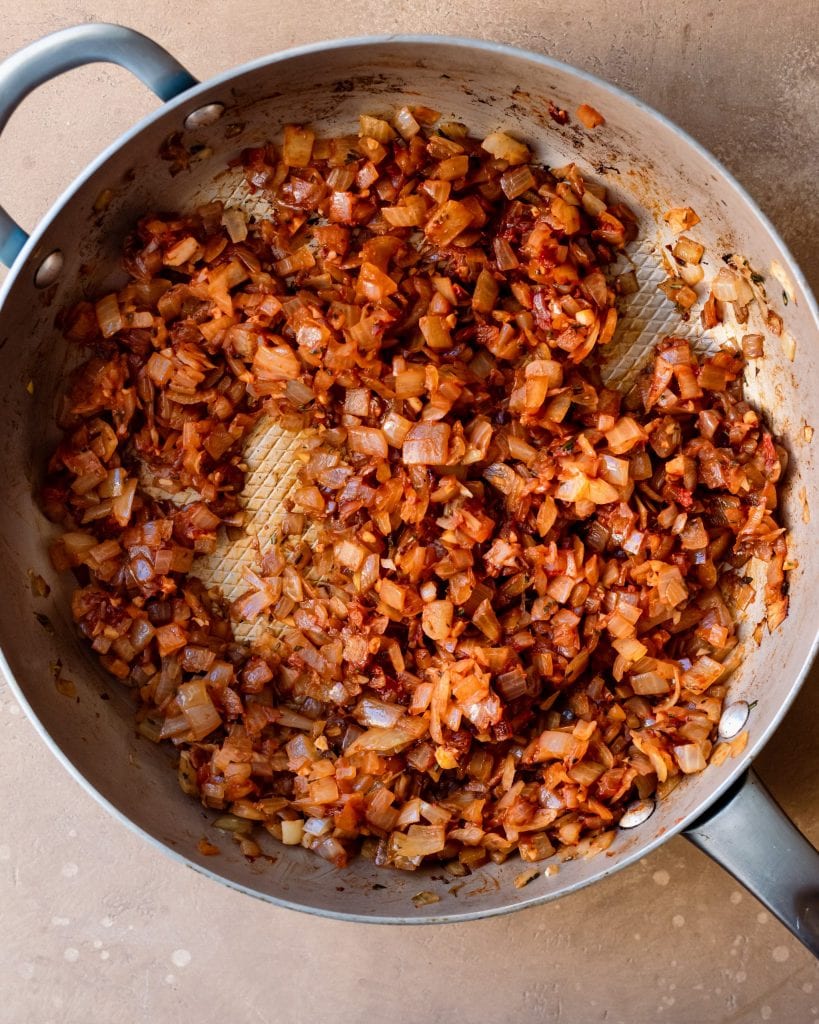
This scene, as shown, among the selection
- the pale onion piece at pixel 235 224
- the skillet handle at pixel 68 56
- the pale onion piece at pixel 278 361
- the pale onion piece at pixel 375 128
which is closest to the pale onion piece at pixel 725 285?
the pale onion piece at pixel 375 128

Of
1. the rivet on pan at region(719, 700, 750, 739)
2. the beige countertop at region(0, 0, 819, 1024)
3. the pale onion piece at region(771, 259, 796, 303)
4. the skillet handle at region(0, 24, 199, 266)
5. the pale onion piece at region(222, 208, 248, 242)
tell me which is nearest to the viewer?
the skillet handle at region(0, 24, 199, 266)

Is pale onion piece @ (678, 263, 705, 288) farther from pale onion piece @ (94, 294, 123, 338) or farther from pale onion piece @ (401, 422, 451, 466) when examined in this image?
pale onion piece @ (94, 294, 123, 338)

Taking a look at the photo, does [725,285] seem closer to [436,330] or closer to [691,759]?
[436,330]

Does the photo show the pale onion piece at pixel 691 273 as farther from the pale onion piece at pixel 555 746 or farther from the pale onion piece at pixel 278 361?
the pale onion piece at pixel 555 746

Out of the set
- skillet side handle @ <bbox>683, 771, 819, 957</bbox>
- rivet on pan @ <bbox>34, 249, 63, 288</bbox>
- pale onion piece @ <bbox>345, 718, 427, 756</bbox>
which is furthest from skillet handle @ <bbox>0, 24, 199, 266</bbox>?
skillet side handle @ <bbox>683, 771, 819, 957</bbox>

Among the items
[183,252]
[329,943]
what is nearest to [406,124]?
[183,252]

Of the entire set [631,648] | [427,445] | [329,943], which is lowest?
[329,943]
